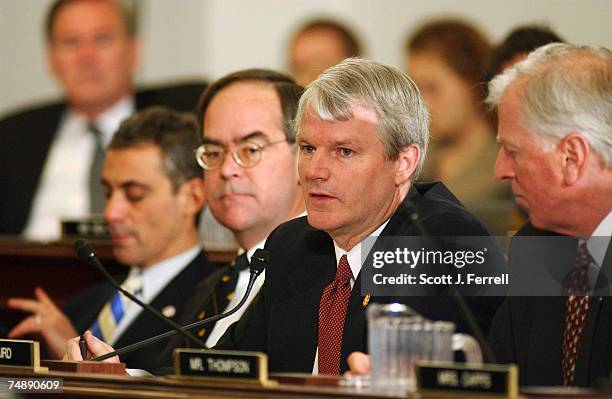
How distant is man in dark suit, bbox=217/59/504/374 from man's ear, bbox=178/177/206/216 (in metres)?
1.15

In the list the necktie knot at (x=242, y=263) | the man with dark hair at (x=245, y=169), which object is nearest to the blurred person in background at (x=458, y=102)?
the man with dark hair at (x=245, y=169)

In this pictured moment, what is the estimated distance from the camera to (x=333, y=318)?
2771 mm

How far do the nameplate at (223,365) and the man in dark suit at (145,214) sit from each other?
144 cm

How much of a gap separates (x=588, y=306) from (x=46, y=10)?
5498mm

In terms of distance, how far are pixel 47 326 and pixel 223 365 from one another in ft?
5.75

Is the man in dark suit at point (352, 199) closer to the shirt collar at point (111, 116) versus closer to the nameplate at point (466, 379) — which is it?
the nameplate at point (466, 379)

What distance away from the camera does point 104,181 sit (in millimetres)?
4047

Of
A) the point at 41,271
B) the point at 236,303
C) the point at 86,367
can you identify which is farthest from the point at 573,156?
the point at 41,271

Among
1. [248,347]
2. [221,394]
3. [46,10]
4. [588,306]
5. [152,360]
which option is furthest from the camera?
[46,10]

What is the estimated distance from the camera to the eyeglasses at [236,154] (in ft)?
11.3

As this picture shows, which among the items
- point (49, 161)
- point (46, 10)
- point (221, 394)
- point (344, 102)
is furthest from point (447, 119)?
point (221, 394)

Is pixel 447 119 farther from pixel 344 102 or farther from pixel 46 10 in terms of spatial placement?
pixel 344 102

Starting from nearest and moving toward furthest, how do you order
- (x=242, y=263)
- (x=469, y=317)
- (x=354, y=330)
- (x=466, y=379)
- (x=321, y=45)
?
(x=466, y=379) < (x=469, y=317) < (x=354, y=330) < (x=242, y=263) < (x=321, y=45)

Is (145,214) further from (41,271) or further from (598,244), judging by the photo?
(598,244)
